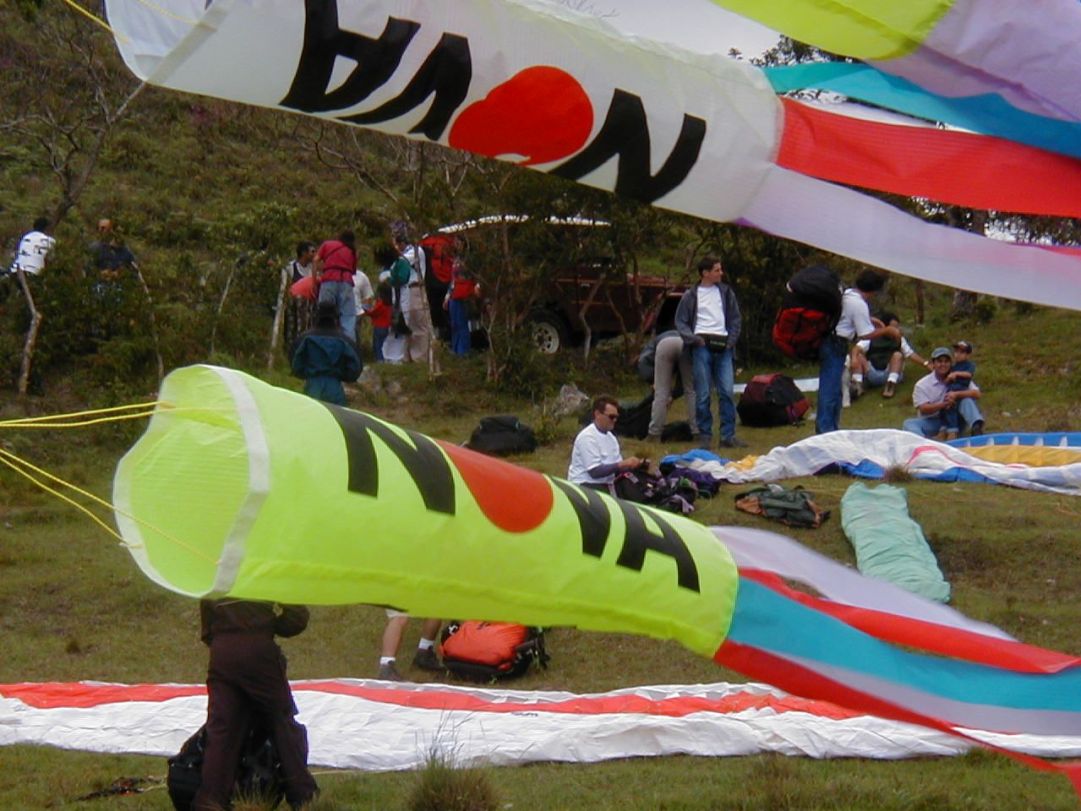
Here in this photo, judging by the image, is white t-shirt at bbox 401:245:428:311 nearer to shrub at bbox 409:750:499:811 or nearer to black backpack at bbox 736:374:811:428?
black backpack at bbox 736:374:811:428

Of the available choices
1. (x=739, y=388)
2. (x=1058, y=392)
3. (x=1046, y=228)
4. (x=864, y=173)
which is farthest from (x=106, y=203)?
(x=864, y=173)

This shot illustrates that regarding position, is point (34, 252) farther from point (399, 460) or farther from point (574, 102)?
point (399, 460)

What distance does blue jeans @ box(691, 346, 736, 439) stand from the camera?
13758 mm

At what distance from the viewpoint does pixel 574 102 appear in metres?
3.21

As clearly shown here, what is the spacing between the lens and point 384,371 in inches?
704

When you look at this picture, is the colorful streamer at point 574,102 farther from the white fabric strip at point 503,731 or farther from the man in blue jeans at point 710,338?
the man in blue jeans at point 710,338

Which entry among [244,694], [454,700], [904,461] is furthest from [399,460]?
[904,461]

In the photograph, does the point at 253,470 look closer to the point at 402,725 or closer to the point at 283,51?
the point at 283,51

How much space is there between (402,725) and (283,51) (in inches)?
212

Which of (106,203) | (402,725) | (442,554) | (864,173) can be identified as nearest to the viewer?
(442,554)

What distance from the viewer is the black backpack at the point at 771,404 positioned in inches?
598

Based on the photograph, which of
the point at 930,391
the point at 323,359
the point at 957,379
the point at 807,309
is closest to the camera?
the point at 807,309

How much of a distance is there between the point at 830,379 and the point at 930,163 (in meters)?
9.40

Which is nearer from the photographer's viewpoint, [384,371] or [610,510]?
[610,510]
